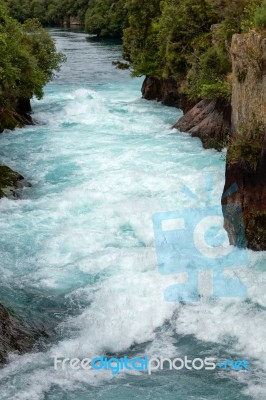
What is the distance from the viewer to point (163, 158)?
949 inches

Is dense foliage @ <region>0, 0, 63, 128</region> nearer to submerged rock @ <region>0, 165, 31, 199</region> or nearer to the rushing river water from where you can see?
the rushing river water

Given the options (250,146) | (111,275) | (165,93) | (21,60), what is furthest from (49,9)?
(111,275)

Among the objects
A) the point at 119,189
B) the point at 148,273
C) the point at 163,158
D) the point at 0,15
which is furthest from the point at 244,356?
the point at 0,15

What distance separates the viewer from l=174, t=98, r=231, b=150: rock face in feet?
80.8

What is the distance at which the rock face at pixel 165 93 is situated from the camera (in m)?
33.4

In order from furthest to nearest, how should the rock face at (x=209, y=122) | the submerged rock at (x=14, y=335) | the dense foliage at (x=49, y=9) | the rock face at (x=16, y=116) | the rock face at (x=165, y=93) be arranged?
1. the dense foliage at (x=49, y=9)
2. the rock face at (x=165, y=93)
3. the rock face at (x=16, y=116)
4. the rock face at (x=209, y=122)
5. the submerged rock at (x=14, y=335)

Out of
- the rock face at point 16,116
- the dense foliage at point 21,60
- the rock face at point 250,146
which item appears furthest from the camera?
the rock face at point 16,116

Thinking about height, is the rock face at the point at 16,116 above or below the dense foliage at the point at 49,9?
below

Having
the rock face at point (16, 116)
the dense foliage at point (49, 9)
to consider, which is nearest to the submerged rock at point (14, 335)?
the rock face at point (16, 116)

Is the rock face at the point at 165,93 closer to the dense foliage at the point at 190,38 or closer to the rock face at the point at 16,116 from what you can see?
the dense foliage at the point at 190,38

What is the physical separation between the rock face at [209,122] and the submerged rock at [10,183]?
8392 millimetres

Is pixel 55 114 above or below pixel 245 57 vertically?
below

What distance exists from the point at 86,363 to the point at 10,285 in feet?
12.3

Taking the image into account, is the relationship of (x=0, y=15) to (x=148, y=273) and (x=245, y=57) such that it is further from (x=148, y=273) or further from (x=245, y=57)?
(x=148, y=273)
